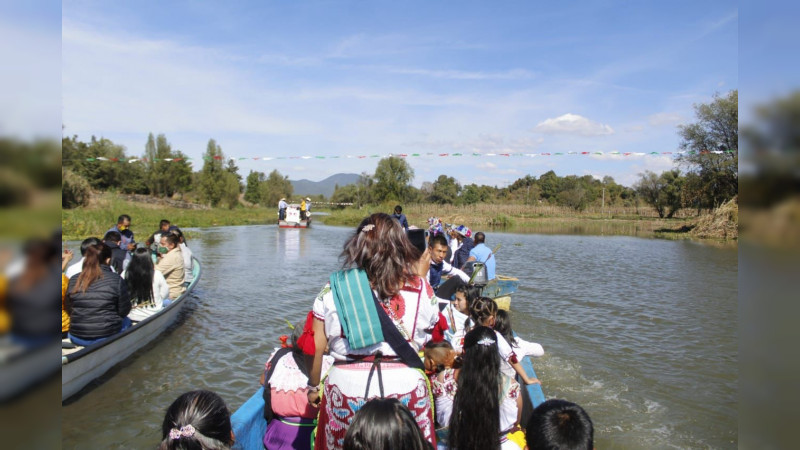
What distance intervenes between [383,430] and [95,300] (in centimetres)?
529

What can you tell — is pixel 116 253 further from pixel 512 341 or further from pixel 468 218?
pixel 468 218

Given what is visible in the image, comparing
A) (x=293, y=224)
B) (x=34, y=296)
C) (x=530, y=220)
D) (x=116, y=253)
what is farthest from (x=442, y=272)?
(x=530, y=220)

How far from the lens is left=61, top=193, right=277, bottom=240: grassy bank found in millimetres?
23078

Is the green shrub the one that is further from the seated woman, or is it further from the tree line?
the tree line

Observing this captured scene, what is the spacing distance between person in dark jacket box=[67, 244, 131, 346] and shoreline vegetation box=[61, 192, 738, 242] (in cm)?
1898

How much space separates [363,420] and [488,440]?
1.39 metres

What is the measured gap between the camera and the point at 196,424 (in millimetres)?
2209

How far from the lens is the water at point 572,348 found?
19.8 feet

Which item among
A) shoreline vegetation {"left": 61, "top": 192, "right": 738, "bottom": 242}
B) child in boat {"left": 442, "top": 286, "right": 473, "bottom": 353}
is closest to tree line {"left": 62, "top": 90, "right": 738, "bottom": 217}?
shoreline vegetation {"left": 61, "top": 192, "right": 738, "bottom": 242}

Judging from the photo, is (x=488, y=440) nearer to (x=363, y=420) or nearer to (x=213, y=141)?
(x=363, y=420)

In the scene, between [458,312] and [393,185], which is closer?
[458,312]

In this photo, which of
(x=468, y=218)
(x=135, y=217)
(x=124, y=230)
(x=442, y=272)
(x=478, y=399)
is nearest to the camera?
(x=478, y=399)

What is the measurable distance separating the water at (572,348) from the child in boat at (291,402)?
278 cm

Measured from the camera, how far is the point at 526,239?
29984mm
